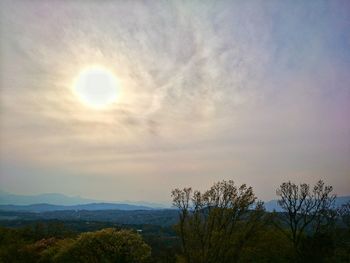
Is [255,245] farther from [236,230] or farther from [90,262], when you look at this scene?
[90,262]

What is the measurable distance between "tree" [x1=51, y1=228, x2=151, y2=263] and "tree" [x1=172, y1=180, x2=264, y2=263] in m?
14.9

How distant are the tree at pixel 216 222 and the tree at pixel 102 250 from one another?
1486 cm

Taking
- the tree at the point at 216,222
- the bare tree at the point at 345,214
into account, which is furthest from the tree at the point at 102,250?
the bare tree at the point at 345,214

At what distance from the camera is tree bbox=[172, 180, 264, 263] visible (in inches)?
1560

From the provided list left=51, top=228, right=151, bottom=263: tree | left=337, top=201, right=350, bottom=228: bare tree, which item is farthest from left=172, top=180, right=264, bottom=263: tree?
left=337, top=201, right=350, bottom=228: bare tree

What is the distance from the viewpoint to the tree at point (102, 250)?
5188 centimetres

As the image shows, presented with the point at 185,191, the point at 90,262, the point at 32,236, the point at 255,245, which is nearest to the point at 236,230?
the point at 185,191

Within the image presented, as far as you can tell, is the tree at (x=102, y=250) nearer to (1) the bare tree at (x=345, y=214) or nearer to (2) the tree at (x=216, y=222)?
(2) the tree at (x=216, y=222)

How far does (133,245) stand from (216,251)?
18.0m

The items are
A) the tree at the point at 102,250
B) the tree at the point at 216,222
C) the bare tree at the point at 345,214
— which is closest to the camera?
the tree at the point at 216,222

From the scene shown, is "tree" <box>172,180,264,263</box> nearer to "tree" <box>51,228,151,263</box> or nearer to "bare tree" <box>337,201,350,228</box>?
"tree" <box>51,228,151,263</box>

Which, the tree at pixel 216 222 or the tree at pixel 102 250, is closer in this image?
the tree at pixel 216 222

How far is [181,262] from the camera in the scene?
45.3 m

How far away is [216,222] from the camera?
4050 cm
